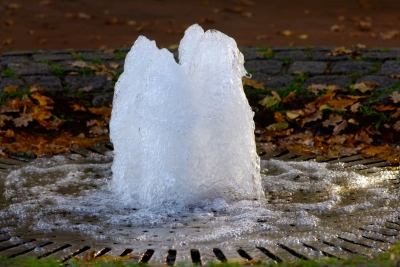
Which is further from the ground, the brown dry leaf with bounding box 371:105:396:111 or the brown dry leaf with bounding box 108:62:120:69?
the brown dry leaf with bounding box 108:62:120:69

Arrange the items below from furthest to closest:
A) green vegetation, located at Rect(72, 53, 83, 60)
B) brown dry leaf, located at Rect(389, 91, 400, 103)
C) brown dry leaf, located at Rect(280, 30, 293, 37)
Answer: brown dry leaf, located at Rect(280, 30, 293, 37), green vegetation, located at Rect(72, 53, 83, 60), brown dry leaf, located at Rect(389, 91, 400, 103)

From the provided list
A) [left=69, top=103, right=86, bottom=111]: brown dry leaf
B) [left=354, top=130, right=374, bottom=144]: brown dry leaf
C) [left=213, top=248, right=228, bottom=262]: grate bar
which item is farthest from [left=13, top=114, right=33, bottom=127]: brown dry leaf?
[left=213, top=248, right=228, bottom=262]: grate bar

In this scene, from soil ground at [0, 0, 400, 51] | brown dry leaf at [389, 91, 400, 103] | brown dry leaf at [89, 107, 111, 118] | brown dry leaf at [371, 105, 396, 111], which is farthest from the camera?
soil ground at [0, 0, 400, 51]

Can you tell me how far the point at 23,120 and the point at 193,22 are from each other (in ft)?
18.6

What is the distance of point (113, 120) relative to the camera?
4809mm

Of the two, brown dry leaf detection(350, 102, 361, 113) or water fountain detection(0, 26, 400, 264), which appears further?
brown dry leaf detection(350, 102, 361, 113)

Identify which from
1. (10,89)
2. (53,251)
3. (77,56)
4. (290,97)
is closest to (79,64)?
(77,56)

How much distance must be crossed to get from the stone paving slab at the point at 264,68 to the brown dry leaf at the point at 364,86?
0.20 feet

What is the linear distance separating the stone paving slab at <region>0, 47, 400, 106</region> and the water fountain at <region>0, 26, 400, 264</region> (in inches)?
75.3

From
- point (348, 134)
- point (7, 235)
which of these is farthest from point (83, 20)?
point (7, 235)

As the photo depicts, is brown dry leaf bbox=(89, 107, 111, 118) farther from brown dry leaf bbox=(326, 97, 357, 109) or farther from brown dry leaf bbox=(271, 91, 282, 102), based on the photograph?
brown dry leaf bbox=(326, 97, 357, 109)

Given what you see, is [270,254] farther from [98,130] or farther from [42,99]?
[42,99]

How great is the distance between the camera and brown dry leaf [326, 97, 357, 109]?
6.40 m

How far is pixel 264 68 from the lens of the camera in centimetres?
735
